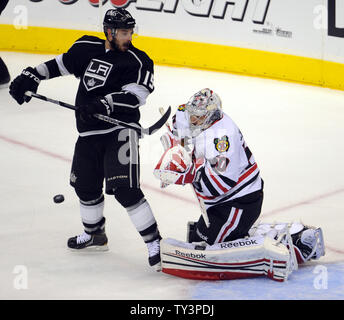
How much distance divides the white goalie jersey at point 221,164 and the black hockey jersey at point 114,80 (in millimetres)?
214

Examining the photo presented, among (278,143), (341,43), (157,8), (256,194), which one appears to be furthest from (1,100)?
(256,194)

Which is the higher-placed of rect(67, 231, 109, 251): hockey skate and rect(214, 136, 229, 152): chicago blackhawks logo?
rect(214, 136, 229, 152): chicago blackhawks logo

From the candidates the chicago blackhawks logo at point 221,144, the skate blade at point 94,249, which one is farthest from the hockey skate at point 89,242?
the chicago blackhawks logo at point 221,144

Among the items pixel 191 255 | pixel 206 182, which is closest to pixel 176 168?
pixel 206 182

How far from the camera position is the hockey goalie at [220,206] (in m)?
3.27

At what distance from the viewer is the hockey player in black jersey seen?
3.45m

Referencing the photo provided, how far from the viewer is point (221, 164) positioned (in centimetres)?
326

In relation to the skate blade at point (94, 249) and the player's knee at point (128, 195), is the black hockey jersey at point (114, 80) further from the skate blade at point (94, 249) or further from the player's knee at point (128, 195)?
the skate blade at point (94, 249)

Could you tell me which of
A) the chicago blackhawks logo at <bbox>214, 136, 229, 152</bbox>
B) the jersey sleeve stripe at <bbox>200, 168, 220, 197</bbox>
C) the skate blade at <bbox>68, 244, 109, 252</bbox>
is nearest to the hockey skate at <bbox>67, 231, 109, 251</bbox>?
the skate blade at <bbox>68, 244, 109, 252</bbox>

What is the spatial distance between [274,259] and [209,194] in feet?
1.20

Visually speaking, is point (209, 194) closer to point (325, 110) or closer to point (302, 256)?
point (302, 256)

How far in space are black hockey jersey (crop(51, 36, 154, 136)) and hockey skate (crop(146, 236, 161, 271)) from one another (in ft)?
1.71

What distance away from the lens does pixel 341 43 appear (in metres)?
6.61

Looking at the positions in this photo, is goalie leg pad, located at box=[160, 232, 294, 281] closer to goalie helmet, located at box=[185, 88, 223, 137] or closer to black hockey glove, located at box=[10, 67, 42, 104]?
goalie helmet, located at box=[185, 88, 223, 137]
